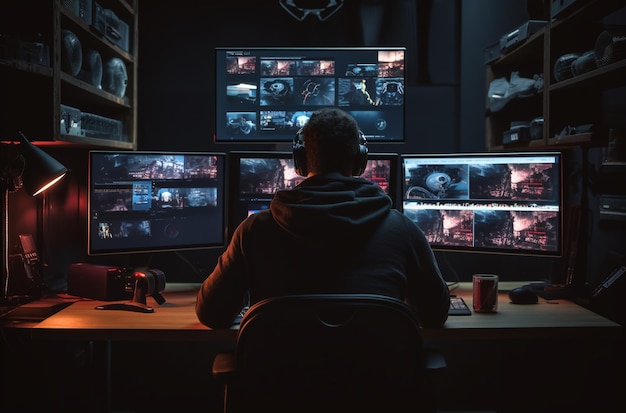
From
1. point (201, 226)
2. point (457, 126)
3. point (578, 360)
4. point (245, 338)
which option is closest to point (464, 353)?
point (578, 360)

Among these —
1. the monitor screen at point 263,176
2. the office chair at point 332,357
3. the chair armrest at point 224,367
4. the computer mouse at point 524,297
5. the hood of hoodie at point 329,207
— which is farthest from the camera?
the monitor screen at point 263,176

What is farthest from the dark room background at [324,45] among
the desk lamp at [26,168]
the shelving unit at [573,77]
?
the desk lamp at [26,168]

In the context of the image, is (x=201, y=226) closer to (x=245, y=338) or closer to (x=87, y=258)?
(x=87, y=258)

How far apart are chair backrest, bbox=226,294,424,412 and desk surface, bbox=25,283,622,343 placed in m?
0.56

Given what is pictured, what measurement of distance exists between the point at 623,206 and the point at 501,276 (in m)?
1.02

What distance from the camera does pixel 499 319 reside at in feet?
6.48

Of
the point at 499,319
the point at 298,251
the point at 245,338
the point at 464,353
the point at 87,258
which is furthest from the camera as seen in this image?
the point at 464,353

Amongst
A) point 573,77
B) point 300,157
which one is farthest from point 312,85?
point 573,77

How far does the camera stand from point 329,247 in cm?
139

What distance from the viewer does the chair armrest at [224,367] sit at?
4.95ft

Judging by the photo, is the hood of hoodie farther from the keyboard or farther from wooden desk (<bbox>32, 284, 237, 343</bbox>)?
the keyboard

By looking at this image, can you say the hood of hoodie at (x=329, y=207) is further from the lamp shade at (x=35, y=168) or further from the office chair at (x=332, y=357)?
the lamp shade at (x=35, y=168)

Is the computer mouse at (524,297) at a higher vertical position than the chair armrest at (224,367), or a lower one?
higher

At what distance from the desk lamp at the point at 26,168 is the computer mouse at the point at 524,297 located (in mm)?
1679
